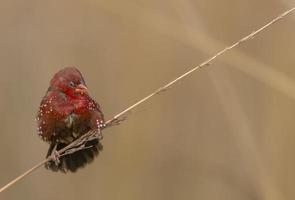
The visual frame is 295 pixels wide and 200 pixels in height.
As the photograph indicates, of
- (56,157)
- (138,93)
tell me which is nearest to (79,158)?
(56,157)

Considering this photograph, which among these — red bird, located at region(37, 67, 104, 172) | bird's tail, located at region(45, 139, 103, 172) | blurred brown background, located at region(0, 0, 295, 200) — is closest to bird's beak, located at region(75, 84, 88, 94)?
red bird, located at region(37, 67, 104, 172)

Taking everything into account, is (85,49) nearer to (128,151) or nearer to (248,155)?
(128,151)

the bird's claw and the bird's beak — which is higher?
the bird's beak

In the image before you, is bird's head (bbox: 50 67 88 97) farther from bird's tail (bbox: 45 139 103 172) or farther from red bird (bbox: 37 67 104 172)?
bird's tail (bbox: 45 139 103 172)

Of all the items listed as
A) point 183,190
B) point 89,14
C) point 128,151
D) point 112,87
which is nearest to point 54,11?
point 89,14

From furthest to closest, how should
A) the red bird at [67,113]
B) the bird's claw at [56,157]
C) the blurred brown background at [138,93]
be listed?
1. the blurred brown background at [138,93]
2. the red bird at [67,113]
3. the bird's claw at [56,157]

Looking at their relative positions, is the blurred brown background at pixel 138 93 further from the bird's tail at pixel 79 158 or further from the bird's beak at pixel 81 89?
the bird's beak at pixel 81 89

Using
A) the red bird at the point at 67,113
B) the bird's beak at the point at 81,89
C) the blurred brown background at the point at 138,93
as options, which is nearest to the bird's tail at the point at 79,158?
the red bird at the point at 67,113
